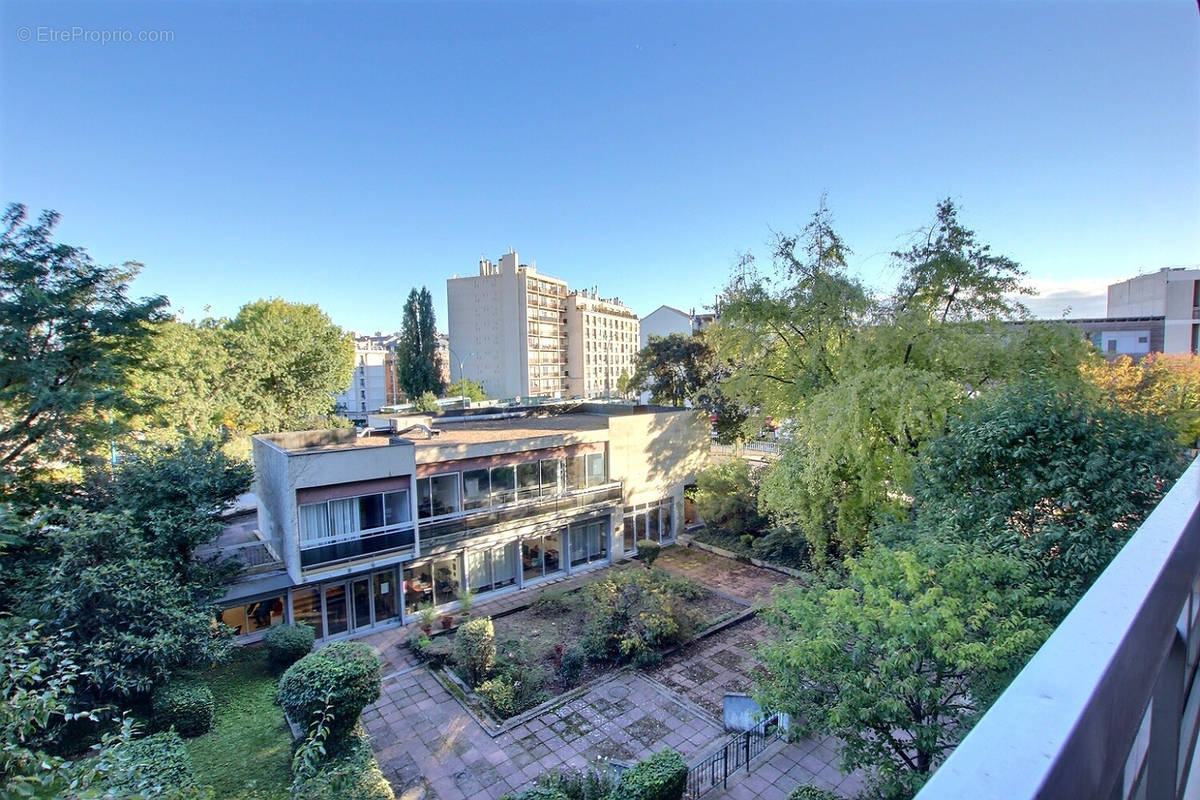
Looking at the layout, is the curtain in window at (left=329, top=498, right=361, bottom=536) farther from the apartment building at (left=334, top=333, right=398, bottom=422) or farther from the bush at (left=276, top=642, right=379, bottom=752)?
the apartment building at (left=334, top=333, right=398, bottom=422)

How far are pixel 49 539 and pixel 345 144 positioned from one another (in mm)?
11655

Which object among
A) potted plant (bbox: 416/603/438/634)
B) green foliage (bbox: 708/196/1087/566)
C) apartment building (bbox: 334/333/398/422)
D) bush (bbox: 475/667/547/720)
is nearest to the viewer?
bush (bbox: 475/667/547/720)

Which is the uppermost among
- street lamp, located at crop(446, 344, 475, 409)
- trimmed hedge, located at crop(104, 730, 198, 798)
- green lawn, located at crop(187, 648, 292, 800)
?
street lamp, located at crop(446, 344, 475, 409)

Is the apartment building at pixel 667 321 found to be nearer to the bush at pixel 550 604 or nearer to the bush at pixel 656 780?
the bush at pixel 550 604

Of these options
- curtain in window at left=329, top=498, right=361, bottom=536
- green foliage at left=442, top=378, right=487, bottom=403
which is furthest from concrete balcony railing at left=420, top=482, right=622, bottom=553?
green foliage at left=442, top=378, right=487, bottom=403

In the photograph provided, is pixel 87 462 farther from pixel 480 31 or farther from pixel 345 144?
pixel 480 31

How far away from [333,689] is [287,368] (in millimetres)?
23864

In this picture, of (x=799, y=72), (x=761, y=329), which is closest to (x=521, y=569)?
(x=761, y=329)

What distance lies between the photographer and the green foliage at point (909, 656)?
21.0 feet

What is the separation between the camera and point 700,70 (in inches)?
508

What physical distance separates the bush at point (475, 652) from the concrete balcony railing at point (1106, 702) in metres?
12.7

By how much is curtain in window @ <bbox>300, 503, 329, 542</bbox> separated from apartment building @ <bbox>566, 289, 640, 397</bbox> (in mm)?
48778

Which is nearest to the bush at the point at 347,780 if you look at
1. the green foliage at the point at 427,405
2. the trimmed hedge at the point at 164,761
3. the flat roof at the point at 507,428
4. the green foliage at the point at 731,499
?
the trimmed hedge at the point at 164,761

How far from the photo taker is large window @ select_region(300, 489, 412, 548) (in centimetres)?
1382
